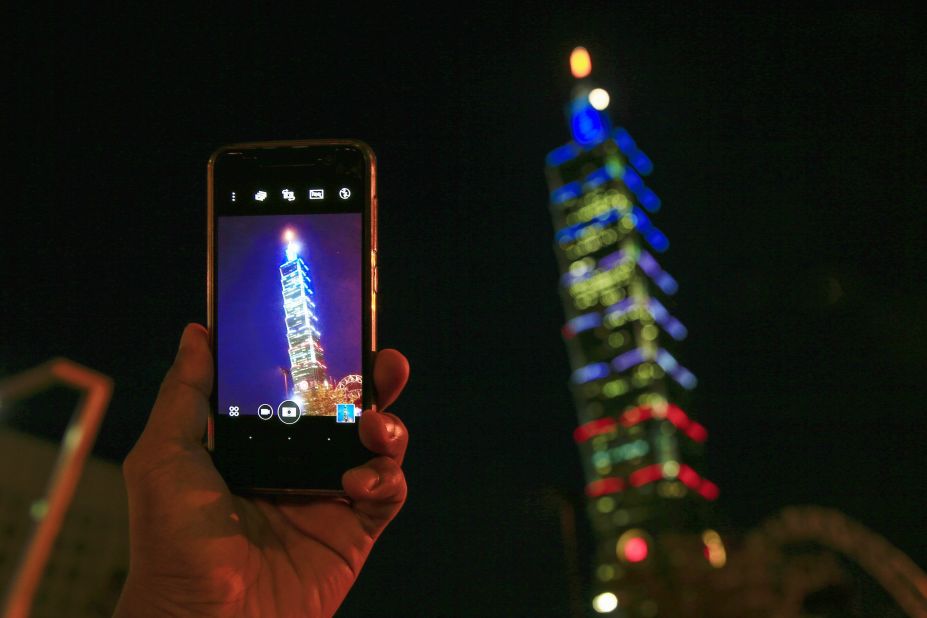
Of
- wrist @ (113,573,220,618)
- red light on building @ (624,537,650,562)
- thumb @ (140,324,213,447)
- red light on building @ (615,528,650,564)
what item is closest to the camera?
wrist @ (113,573,220,618)

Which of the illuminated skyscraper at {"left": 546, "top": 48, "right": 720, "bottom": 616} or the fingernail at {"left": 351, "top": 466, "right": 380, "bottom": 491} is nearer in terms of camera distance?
the fingernail at {"left": 351, "top": 466, "right": 380, "bottom": 491}

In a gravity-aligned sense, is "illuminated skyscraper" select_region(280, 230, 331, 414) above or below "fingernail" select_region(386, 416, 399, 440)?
above

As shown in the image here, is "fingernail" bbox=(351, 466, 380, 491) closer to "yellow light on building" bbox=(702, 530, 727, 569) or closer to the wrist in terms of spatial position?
the wrist

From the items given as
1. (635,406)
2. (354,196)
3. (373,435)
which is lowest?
(373,435)

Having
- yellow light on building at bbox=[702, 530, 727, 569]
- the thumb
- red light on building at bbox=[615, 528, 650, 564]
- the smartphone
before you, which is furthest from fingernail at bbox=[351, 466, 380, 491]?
red light on building at bbox=[615, 528, 650, 564]

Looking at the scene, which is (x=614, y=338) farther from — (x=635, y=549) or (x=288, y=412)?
(x=288, y=412)

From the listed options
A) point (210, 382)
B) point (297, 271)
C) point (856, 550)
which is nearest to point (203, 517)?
point (210, 382)

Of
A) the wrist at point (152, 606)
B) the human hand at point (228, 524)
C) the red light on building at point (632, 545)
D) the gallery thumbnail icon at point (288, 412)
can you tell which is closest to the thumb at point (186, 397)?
the human hand at point (228, 524)

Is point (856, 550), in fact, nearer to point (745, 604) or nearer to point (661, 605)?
point (661, 605)
